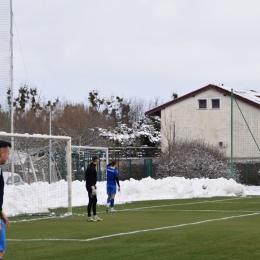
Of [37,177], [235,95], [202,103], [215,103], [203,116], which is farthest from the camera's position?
[202,103]

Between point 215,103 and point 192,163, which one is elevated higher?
point 215,103

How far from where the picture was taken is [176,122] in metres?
61.8

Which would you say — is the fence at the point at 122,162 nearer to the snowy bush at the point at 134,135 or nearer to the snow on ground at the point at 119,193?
the snow on ground at the point at 119,193

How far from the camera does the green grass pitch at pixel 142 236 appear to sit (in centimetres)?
1370

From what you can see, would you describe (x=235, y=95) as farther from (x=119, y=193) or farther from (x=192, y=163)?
(x=119, y=193)

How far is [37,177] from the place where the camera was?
28.8 meters

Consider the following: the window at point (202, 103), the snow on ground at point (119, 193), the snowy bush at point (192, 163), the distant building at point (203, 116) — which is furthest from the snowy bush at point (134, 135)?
the snow on ground at point (119, 193)

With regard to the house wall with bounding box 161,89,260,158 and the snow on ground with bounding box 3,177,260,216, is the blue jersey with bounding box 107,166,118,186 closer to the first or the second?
the snow on ground with bounding box 3,177,260,216

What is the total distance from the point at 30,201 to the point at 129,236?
10005 millimetres

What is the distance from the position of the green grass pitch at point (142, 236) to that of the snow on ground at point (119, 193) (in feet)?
5.66

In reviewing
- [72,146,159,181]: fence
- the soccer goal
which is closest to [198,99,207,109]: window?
[72,146,159,181]: fence

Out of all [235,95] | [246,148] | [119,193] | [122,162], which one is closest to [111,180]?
[119,193]

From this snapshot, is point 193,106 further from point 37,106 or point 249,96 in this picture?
point 37,106

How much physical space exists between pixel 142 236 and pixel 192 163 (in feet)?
100
